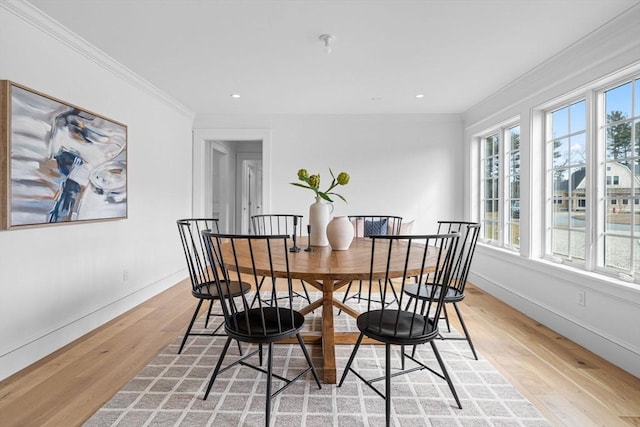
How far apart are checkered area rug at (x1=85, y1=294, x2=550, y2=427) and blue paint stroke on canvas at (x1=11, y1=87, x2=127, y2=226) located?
4.27 ft

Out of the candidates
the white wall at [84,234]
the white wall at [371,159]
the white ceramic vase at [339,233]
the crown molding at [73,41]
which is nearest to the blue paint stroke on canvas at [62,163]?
the white wall at [84,234]

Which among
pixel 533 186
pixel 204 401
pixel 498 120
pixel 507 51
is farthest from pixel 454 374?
pixel 498 120

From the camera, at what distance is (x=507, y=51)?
291 centimetres

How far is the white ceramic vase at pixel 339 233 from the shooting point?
2.42 m

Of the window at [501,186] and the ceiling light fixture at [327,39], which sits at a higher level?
the ceiling light fixture at [327,39]

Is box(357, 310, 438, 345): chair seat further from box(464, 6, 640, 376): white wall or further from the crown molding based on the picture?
the crown molding

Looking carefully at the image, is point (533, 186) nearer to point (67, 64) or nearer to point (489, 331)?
point (489, 331)

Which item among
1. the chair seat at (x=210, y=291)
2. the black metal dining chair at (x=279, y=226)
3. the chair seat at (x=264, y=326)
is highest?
the black metal dining chair at (x=279, y=226)

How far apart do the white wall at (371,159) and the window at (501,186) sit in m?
0.49

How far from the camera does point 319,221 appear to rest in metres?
2.60

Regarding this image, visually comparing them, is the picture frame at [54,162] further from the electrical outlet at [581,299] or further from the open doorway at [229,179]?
the electrical outlet at [581,299]

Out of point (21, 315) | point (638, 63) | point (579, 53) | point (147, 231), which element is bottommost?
point (21, 315)

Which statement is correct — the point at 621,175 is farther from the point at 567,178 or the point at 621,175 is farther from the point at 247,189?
the point at 247,189

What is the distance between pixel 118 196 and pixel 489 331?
138 inches
